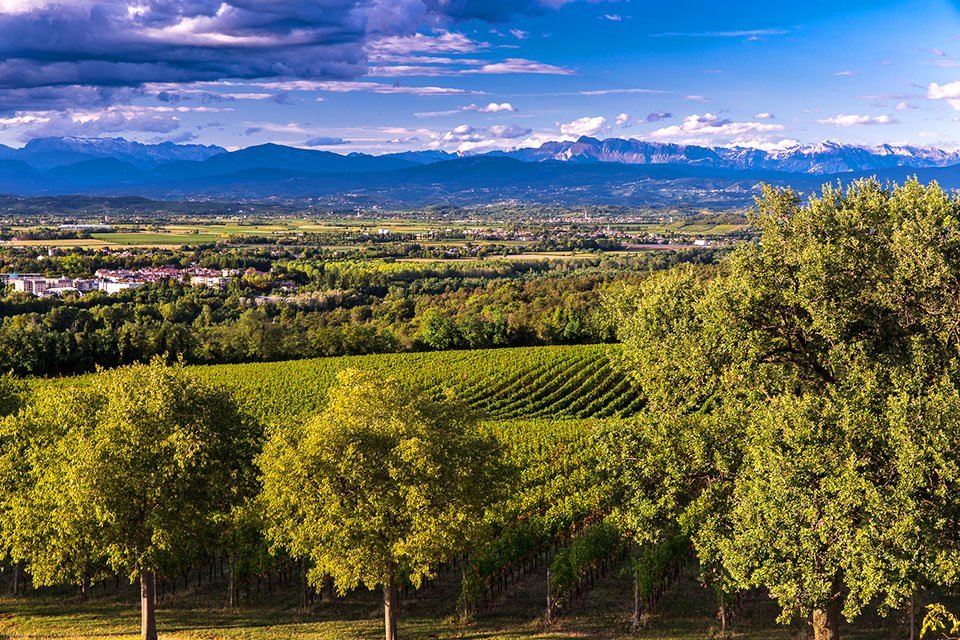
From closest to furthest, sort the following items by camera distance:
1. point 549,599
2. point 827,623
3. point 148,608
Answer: point 827,623 → point 148,608 → point 549,599

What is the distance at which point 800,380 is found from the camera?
23516 mm

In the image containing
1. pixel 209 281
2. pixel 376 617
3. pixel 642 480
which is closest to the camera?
pixel 642 480

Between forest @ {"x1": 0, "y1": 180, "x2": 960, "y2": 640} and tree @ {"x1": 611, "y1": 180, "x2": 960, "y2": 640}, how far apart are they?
0.26 feet

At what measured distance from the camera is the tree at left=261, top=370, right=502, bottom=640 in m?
22.3

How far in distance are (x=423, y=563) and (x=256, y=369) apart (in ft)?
194

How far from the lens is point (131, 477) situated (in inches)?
921

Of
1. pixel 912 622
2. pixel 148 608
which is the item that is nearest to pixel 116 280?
pixel 148 608

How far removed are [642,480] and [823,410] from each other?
6.57m

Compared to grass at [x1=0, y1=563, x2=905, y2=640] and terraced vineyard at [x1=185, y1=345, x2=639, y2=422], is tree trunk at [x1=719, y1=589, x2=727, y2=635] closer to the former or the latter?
grass at [x1=0, y1=563, x2=905, y2=640]

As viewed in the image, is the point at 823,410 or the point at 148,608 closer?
the point at 823,410

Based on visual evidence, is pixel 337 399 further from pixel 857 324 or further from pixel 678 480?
pixel 857 324

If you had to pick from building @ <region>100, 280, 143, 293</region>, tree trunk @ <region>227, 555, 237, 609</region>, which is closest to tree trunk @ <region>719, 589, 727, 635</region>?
tree trunk @ <region>227, 555, 237, 609</region>

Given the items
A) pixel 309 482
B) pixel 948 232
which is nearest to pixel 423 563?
pixel 309 482

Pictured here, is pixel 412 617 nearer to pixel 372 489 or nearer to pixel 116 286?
pixel 372 489
